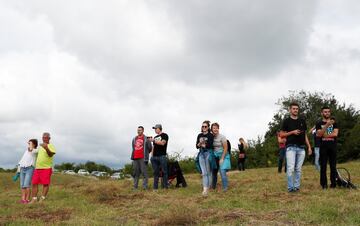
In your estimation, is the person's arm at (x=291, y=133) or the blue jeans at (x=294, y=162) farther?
the blue jeans at (x=294, y=162)

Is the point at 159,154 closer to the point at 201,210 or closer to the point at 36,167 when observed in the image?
the point at 36,167

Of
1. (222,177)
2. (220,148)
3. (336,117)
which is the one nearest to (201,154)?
(220,148)

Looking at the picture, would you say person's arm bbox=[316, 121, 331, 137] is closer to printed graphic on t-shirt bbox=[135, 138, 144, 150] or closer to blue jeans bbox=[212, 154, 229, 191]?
blue jeans bbox=[212, 154, 229, 191]

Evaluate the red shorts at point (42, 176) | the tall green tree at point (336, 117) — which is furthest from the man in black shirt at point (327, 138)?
the tall green tree at point (336, 117)

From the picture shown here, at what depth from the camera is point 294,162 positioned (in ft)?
32.1

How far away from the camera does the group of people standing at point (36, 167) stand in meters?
11.6

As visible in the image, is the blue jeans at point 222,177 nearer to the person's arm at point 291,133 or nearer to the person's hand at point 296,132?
the person's arm at point 291,133

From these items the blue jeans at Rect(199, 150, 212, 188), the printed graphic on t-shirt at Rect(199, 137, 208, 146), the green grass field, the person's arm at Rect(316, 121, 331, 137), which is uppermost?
the person's arm at Rect(316, 121, 331, 137)

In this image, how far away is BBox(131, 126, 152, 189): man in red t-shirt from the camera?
13.5 m

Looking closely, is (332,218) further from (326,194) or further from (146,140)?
(146,140)

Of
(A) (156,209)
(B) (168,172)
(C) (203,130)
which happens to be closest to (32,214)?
(A) (156,209)

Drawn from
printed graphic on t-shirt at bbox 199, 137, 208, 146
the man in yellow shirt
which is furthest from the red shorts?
printed graphic on t-shirt at bbox 199, 137, 208, 146

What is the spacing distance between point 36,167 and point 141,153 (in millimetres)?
3333

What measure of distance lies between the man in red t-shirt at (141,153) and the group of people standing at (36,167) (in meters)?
2.85
